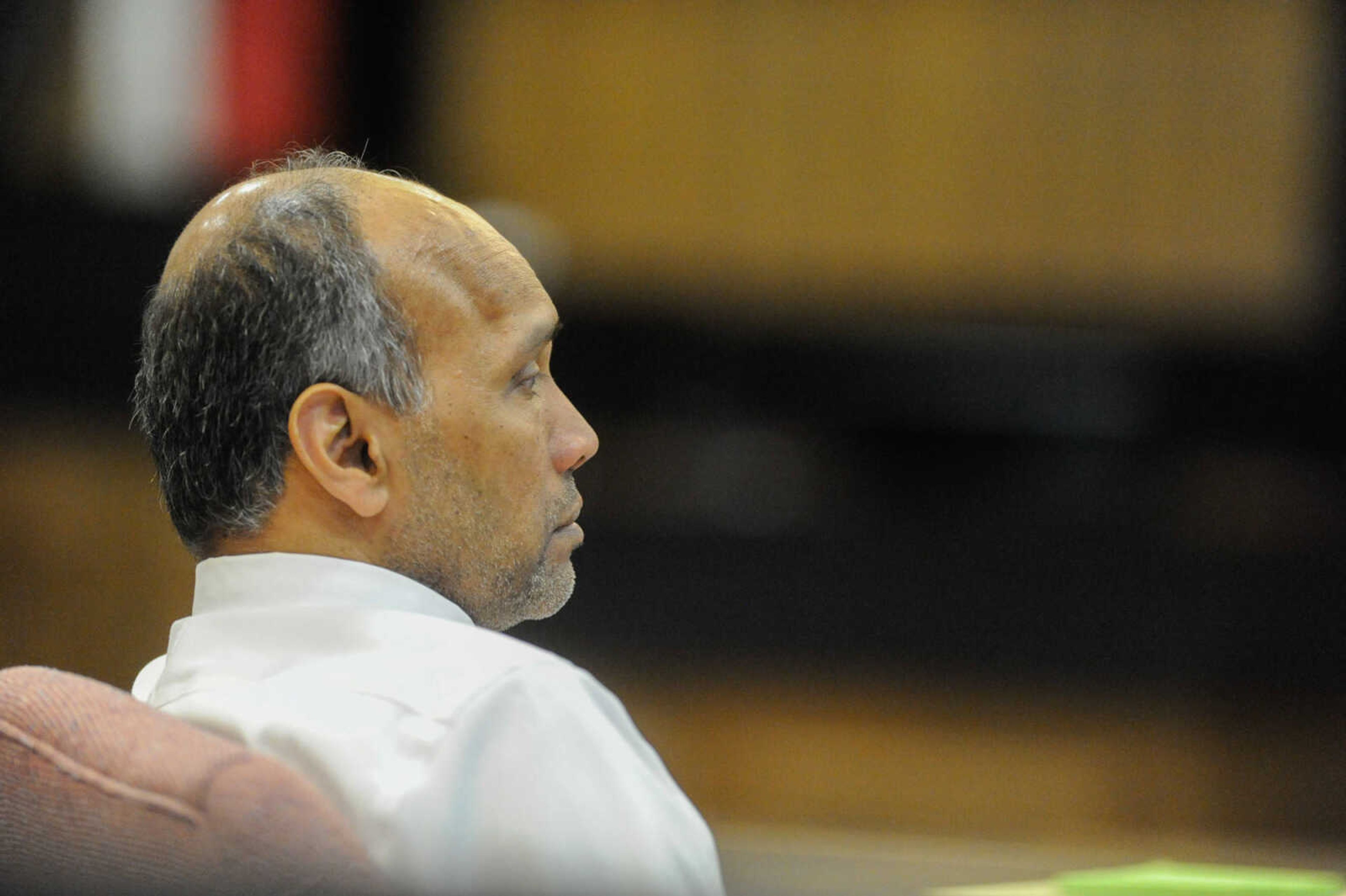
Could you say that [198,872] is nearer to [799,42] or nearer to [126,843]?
[126,843]

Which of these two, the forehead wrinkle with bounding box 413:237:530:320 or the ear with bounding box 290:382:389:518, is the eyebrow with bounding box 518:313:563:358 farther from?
the ear with bounding box 290:382:389:518

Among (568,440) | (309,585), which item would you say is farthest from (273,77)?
(309,585)

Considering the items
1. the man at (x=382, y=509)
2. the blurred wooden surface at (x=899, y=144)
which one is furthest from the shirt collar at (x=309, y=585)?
the blurred wooden surface at (x=899, y=144)

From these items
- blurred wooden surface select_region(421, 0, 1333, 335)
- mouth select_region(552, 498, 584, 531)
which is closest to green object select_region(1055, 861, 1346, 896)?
mouth select_region(552, 498, 584, 531)

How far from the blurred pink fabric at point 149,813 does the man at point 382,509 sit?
91 millimetres

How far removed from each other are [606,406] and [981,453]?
0.93m

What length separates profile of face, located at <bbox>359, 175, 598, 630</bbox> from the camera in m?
1.42

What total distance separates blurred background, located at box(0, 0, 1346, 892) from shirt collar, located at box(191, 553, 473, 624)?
8.15 ft

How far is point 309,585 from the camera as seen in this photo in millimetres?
1373

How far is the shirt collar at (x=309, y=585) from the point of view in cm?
137

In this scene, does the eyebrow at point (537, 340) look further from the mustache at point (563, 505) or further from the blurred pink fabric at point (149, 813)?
the blurred pink fabric at point (149, 813)

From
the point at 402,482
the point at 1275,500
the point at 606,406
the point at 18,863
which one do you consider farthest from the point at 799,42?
the point at 18,863

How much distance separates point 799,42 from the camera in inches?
173

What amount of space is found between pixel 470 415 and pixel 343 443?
4.4 inches
